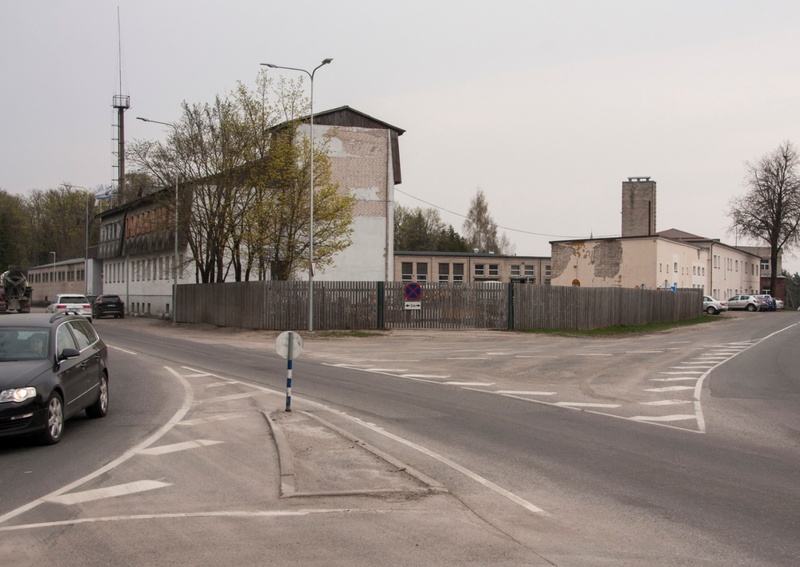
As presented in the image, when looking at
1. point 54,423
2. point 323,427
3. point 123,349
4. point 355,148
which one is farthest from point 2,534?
point 355,148

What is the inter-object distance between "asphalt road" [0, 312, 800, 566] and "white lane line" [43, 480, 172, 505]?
143 mm

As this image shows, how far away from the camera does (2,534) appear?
5.55 metres

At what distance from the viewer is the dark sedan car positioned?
8.56 m

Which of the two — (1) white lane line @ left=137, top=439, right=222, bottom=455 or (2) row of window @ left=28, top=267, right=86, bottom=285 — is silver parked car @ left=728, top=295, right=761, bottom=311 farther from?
(1) white lane line @ left=137, top=439, right=222, bottom=455

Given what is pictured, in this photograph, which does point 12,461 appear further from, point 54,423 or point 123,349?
point 123,349

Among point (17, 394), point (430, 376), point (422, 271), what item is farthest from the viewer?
point (422, 271)

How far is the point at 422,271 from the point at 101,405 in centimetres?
7446

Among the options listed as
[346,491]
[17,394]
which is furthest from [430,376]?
[346,491]

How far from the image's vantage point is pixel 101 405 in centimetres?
1119

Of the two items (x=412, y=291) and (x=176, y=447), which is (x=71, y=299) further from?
(x=176, y=447)

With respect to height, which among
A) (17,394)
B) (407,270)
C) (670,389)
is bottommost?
(670,389)

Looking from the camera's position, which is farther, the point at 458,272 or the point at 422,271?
the point at 458,272

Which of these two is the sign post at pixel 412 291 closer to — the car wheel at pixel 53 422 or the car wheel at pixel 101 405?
the car wheel at pixel 101 405

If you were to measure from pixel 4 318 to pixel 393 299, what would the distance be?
79.8 feet
